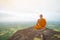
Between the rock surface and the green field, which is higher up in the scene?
the green field

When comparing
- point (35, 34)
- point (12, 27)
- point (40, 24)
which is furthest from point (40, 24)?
point (12, 27)

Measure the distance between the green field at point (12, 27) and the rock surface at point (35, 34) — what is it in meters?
0.09

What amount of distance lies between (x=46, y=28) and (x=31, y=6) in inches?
25.0

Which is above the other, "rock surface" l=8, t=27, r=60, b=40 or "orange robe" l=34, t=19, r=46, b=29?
"orange robe" l=34, t=19, r=46, b=29

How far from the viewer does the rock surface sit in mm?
3172

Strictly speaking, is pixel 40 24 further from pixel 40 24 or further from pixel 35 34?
pixel 35 34

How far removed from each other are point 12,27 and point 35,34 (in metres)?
0.57

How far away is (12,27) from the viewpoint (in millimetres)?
3297

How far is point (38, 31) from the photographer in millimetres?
3203

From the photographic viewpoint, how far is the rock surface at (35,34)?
3172mm

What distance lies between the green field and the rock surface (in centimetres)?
9

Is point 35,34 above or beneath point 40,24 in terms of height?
beneath

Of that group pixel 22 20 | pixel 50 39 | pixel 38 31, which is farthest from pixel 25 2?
pixel 50 39

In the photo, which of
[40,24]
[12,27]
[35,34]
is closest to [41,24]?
[40,24]
